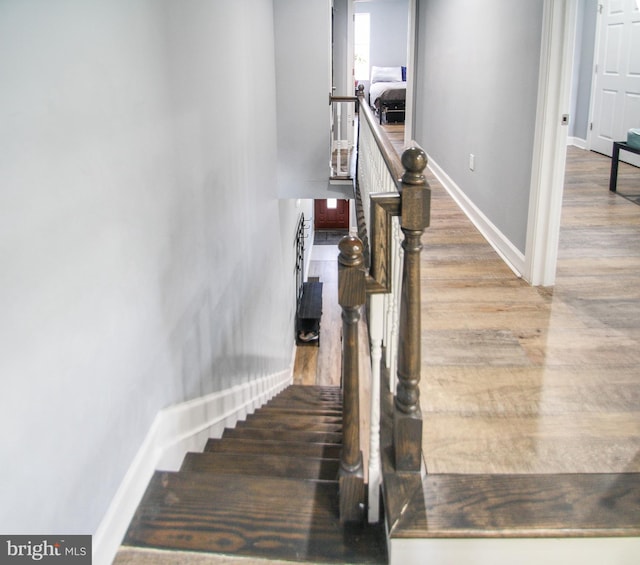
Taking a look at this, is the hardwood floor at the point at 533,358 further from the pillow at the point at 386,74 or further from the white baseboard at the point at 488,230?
the pillow at the point at 386,74

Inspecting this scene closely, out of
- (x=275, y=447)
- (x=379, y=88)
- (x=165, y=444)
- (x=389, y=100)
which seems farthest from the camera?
(x=379, y=88)

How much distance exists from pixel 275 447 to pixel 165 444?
0.67m

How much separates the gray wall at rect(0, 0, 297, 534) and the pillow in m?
10.1

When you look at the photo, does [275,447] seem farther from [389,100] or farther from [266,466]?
[389,100]

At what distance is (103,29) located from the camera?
6.14 ft

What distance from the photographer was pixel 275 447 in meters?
2.96

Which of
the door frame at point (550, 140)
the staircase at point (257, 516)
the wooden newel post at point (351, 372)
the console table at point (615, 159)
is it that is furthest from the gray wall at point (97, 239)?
the console table at point (615, 159)

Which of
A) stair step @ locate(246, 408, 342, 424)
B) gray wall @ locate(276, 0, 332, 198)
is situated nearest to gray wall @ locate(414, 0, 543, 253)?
gray wall @ locate(276, 0, 332, 198)

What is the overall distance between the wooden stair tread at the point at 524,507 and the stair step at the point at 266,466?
62 cm

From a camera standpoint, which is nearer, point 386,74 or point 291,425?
point 291,425

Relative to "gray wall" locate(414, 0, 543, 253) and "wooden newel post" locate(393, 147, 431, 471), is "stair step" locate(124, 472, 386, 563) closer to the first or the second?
"wooden newel post" locate(393, 147, 431, 471)

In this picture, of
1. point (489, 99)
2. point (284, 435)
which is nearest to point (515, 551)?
point (284, 435)

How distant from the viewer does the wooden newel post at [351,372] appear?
1655mm

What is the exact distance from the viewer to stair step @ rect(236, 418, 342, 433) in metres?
3.39
